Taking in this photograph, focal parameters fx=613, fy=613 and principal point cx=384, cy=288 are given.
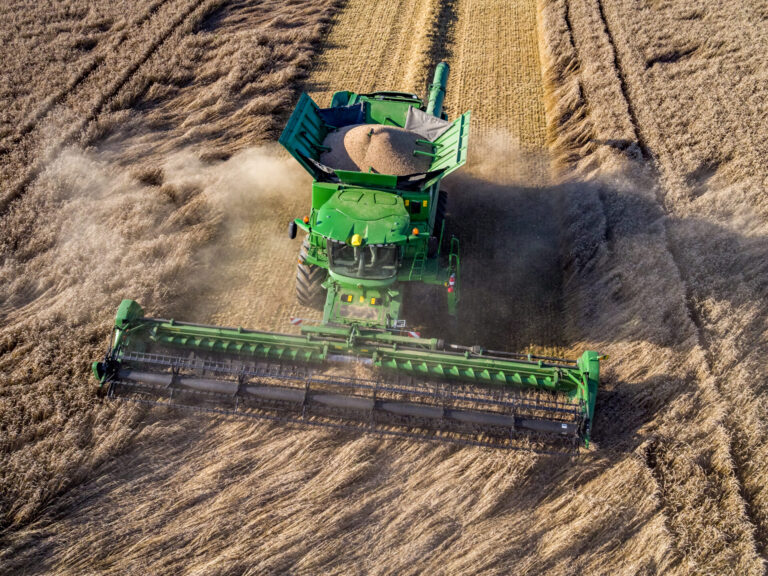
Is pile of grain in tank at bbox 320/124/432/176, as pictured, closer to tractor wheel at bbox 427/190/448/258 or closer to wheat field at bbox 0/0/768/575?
tractor wheel at bbox 427/190/448/258

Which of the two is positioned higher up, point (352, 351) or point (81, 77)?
point (81, 77)

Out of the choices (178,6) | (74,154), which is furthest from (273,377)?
(178,6)

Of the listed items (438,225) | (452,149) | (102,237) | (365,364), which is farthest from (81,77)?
(365,364)

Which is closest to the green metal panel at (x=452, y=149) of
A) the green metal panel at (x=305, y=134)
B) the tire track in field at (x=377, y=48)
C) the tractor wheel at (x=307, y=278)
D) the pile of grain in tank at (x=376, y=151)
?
the pile of grain in tank at (x=376, y=151)

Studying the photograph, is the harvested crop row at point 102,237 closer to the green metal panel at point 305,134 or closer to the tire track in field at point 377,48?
the tire track in field at point 377,48

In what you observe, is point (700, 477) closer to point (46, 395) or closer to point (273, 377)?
point (273, 377)

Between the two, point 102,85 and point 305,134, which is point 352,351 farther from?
point 102,85
